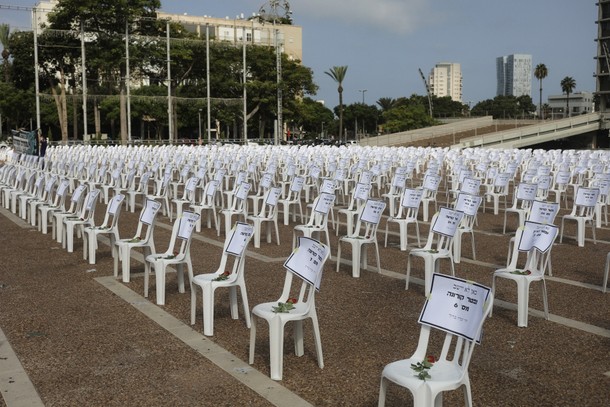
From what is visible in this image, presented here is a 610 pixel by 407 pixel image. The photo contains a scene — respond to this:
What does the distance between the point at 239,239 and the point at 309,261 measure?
1.23 m

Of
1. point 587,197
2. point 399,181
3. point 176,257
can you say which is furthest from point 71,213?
point 587,197

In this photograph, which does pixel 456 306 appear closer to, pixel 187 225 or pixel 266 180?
pixel 187 225

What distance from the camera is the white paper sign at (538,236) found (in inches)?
261

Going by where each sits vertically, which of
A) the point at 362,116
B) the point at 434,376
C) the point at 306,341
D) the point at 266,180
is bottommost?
the point at 306,341

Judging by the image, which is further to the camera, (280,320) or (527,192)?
(527,192)

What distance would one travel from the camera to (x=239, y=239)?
6.33m

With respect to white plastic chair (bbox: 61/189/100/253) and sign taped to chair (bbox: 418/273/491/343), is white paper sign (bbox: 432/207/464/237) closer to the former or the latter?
sign taped to chair (bbox: 418/273/491/343)

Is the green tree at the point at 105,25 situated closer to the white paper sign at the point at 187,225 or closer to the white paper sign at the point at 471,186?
the white paper sign at the point at 471,186

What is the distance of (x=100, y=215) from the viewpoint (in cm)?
1498

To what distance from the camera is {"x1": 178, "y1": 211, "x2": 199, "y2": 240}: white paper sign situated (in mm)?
7242

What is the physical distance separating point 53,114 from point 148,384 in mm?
63804

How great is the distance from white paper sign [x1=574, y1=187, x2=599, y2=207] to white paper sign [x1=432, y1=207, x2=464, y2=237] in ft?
13.1

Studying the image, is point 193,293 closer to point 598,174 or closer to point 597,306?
point 597,306

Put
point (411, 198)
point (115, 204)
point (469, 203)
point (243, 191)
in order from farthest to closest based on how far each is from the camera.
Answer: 1. point (243, 191)
2. point (411, 198)
3. point (469, 203)
4. point (115, 204)
